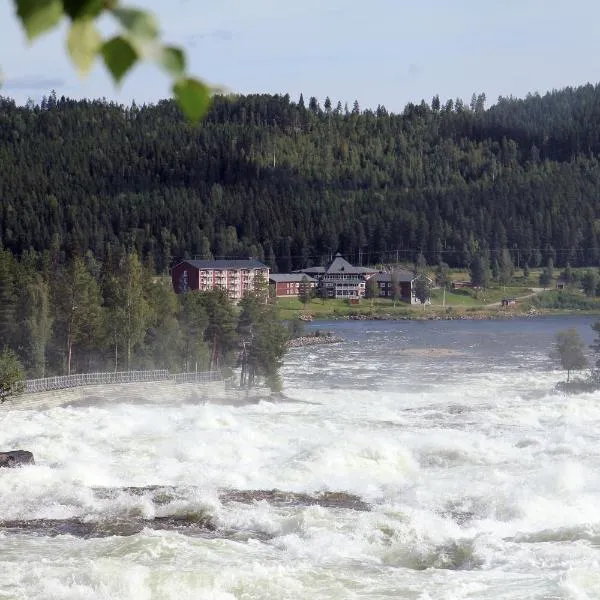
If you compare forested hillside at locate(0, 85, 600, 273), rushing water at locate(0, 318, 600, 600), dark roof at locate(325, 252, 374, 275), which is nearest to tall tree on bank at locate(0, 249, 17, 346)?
rushing water at locate(0, 318, 600, 600)

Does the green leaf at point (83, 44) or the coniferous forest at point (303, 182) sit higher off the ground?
the coniferous forest at point (303, 182)

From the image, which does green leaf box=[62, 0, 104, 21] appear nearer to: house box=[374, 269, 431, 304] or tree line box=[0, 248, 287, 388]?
tree line box=[0, 248, 287, 388]

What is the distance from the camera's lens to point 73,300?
3528 centimetres

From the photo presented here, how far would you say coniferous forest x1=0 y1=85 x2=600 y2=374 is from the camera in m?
117

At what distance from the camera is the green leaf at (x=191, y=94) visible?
987 mm

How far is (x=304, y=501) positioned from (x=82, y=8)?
17.7 metres

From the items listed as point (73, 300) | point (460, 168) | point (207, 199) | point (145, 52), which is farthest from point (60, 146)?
point (145, 52)

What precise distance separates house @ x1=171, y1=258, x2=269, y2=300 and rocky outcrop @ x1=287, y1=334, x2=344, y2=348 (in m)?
24.9

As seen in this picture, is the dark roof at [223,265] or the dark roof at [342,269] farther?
the dark roof at [342,269]

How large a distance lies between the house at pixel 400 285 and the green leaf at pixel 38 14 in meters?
93.2

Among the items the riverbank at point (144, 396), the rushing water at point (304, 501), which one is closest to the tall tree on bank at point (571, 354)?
the rushing water at point (304, 501)

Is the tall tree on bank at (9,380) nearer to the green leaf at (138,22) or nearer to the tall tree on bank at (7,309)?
the tall tree on bank at (7,309)

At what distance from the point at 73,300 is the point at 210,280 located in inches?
2114

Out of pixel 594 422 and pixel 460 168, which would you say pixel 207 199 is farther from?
pixel 594 422
